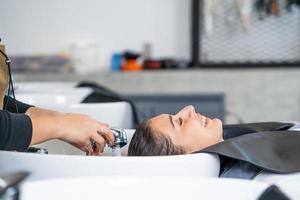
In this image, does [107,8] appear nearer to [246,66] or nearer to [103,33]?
[103,33]

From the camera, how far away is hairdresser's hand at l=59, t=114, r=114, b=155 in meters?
1.04

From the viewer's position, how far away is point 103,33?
12.0 ft

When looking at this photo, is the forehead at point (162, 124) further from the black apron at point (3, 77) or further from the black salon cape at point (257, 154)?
the black apron at point (3, 77)

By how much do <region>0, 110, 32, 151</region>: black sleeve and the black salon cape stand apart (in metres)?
0.35

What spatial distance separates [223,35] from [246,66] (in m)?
0.28

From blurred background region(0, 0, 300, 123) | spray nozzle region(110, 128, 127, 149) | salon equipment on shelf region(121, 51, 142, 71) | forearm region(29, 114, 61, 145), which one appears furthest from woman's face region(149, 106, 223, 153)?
salon equipment on shelf region(121, 51, 142, 71)

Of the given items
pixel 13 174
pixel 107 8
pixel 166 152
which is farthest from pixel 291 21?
pixel 13 174

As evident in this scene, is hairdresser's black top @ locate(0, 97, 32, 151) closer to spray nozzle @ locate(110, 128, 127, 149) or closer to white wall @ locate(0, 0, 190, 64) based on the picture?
spray nozzle @ locate(110, 128, 127, 149)

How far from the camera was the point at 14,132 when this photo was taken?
95 cm

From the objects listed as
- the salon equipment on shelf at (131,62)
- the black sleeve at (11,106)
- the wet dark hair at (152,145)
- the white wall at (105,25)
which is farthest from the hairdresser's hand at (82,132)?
the white wall at (105,25)

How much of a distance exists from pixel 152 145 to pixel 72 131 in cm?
27

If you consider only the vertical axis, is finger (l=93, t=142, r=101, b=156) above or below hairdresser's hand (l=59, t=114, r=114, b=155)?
below

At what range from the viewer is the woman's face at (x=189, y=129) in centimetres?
127

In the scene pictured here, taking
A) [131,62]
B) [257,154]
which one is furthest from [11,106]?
[131,62]
